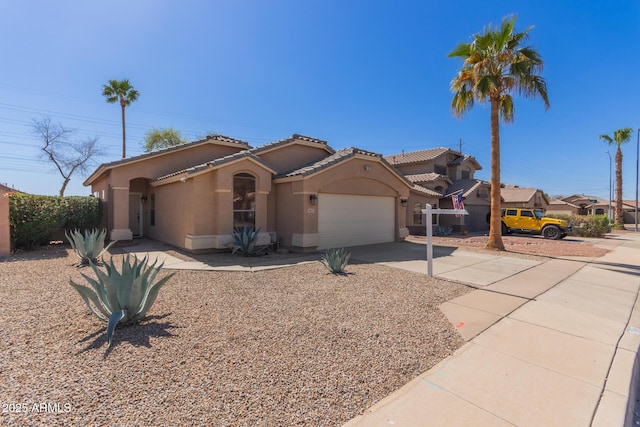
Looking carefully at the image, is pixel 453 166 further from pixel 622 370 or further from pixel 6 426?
pixel 6 426

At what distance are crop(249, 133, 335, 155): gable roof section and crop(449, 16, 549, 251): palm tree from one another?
6.52 m

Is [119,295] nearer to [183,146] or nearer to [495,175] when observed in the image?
[183,146]

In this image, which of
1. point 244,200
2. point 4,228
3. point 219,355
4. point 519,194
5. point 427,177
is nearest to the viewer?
point 219,355

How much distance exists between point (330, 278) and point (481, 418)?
4.98 m

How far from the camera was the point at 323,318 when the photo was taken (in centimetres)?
486

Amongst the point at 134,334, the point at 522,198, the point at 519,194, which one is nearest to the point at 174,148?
the point at 134,334

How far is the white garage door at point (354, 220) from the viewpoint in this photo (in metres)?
12.4

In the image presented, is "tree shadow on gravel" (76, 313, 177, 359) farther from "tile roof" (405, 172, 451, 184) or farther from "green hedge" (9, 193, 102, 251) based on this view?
"tile roof" (405, 172, 451, 184)

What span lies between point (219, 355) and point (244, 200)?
339 inches

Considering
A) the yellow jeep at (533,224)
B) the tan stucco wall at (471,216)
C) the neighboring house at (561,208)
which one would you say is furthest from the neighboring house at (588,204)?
the yellow jeep at (533,224)

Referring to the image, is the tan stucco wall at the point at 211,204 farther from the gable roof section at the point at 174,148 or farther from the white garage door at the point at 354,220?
the gable roof section at the point at 174,148

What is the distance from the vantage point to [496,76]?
12391 millimetres

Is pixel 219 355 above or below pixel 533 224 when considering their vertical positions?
below

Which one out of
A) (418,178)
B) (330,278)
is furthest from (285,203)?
(418,178)
